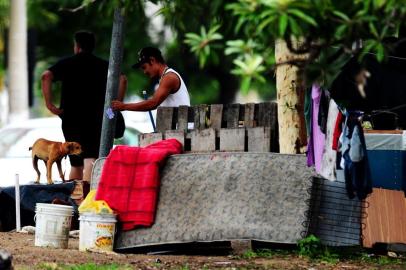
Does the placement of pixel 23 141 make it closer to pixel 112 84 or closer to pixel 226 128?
pixel 112 84

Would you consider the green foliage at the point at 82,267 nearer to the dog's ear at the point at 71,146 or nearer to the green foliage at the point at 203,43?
the green foliage at the point at 203,43

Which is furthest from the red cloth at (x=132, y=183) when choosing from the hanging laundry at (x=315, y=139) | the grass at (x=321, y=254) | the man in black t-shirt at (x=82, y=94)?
the man in black t-shirt at (x=82, y=94)

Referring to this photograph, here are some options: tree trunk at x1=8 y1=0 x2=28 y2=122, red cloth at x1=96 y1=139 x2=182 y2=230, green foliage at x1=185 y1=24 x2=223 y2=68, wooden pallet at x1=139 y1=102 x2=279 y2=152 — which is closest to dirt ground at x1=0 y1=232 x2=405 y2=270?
red cloth at x1=96 y1=139 x2=182 y2=230

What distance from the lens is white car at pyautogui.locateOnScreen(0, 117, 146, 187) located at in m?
17.4

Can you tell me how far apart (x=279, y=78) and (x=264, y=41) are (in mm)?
5306

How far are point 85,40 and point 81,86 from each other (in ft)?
1.52

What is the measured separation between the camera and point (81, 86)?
536 inches

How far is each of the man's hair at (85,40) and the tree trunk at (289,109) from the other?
2266mm

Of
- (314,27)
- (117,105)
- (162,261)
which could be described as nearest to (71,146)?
(117,105)

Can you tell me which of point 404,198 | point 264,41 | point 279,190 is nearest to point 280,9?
point 264,41

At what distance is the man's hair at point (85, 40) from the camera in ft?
44.2

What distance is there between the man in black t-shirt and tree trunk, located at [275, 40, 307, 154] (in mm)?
2277

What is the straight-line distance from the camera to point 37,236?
1173 cm

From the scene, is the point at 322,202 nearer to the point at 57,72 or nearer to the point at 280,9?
the point at 57,72
